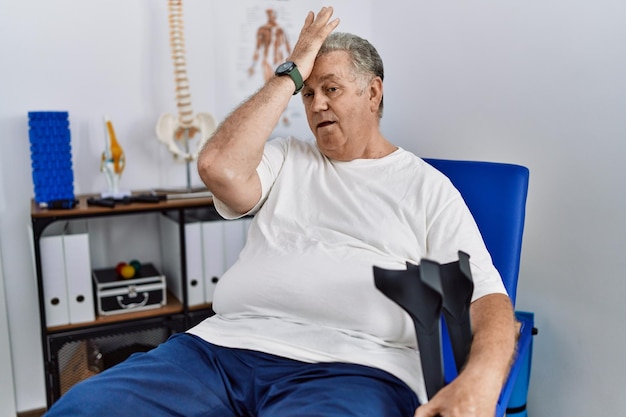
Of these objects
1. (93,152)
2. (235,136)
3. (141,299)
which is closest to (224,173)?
(235,136)

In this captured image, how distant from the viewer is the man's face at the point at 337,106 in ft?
4.65

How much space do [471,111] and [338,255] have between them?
3.02ft

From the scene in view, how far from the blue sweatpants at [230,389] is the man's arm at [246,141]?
34cm

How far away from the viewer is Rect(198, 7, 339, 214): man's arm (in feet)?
4.07

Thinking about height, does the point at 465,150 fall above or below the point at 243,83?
below

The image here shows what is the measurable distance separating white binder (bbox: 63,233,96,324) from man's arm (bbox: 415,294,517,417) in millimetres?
1323

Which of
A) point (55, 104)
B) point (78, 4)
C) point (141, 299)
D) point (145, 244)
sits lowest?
point (141, 299)

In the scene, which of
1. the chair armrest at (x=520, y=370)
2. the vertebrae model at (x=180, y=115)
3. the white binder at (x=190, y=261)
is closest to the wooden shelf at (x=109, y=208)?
the white binder at (x=190, y=261)

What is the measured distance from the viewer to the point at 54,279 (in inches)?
74.4

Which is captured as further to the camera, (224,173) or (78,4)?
(78,4)

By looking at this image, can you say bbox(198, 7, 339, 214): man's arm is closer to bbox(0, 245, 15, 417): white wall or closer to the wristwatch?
the wristwatch

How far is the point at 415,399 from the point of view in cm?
110

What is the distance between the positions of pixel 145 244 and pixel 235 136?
1.20 metres

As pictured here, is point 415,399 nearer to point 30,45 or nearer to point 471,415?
point 471,415
